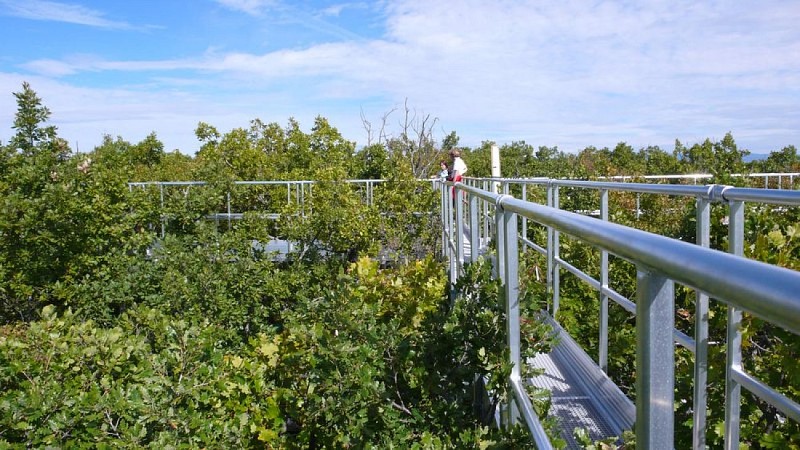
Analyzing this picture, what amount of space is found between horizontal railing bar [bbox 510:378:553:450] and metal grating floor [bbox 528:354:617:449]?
489mm

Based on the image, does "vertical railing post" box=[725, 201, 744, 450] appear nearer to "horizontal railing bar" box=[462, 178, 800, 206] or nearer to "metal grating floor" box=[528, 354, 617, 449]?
"horizontal railing bar" box=[462, 178, 800, 206]

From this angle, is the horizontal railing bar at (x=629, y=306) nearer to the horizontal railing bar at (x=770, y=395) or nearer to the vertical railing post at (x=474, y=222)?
the horizontal railing bar at (x=770, y=395)

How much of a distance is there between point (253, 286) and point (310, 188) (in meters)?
3.19

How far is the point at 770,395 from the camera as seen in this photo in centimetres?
161

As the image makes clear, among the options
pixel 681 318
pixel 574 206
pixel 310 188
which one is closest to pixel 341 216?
pixel 310 188

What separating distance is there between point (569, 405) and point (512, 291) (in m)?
1.22

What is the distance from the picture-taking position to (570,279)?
6.67m

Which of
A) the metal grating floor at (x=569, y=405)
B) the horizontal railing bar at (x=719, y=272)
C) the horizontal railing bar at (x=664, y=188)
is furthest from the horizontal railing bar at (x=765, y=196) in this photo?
the horizontal railing bar at (x=719, y=272)

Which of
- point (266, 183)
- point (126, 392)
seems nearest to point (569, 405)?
point (126, 392)

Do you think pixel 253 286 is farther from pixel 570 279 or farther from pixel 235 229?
pixel 570 279

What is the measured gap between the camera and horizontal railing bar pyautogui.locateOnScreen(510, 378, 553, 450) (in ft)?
4.87

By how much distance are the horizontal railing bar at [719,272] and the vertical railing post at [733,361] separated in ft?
3.75

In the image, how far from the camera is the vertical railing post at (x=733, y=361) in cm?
187

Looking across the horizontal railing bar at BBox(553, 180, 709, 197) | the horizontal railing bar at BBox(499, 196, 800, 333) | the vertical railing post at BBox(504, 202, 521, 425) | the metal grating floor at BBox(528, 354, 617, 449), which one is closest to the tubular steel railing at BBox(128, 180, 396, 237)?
the horizontal railing bar at BBox(553, 180, 709, 197)
